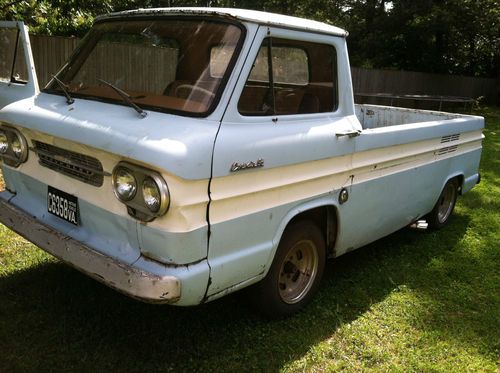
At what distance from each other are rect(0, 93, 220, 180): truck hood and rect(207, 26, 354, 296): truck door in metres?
0.13

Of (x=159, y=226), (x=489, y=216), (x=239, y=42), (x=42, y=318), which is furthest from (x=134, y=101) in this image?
(x=489, y=216)

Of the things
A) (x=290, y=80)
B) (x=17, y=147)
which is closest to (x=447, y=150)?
(x=290, y=80)

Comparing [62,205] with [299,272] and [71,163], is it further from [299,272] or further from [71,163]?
[299,272]

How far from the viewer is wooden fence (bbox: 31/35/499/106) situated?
384 inches

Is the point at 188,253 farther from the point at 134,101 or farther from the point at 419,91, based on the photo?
the point at 419,91

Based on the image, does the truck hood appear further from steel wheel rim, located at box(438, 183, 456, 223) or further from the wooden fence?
the wooden fence

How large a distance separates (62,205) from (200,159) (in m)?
1.12

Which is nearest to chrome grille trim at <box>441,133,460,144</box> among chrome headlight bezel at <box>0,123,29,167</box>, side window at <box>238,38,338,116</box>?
side window at <box>238,38,338,116</box>

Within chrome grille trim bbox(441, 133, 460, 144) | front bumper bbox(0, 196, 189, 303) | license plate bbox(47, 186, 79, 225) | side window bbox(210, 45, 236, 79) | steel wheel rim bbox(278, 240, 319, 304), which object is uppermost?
side window bbox(210, 45, 236, 79)

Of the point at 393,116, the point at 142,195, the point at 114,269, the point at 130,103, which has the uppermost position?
the point at 130,103

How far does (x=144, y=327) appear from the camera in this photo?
3316 mm

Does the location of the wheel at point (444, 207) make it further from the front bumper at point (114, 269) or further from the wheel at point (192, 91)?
the front bumper at point (114, 269)

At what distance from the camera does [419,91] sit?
2283cm

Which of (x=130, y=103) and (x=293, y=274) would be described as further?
(x=293, y=274)
